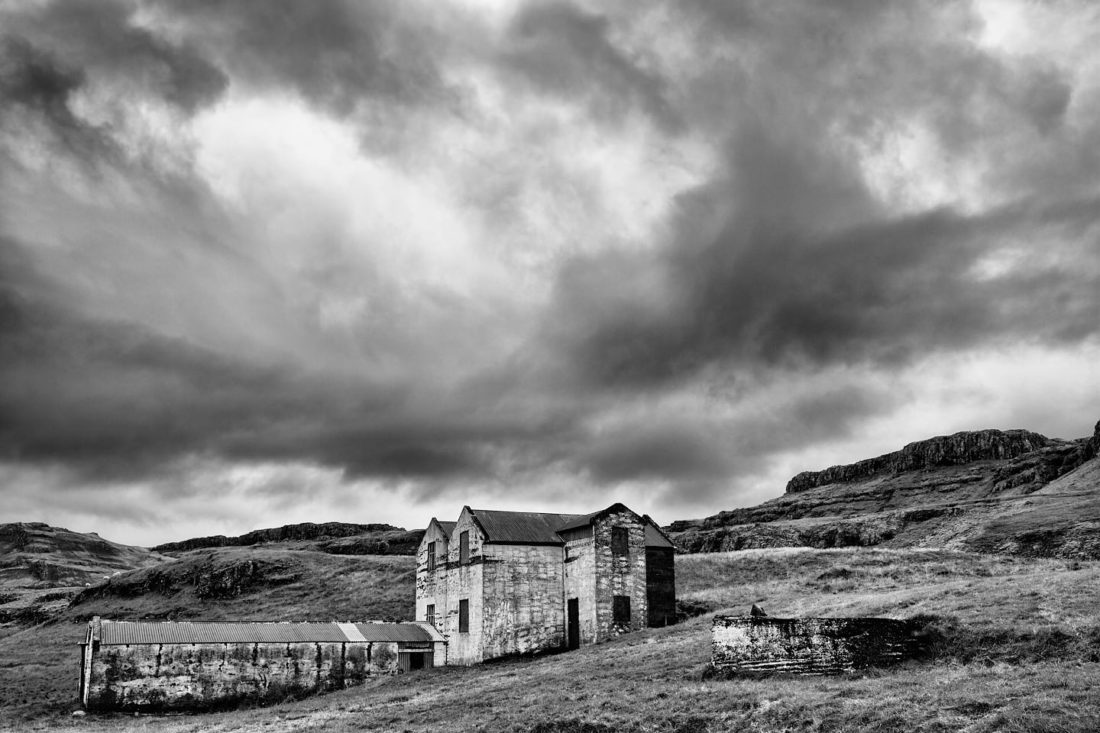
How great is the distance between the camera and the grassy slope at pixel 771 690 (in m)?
17.2

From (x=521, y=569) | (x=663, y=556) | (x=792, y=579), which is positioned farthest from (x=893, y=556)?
(x=521, y=569)

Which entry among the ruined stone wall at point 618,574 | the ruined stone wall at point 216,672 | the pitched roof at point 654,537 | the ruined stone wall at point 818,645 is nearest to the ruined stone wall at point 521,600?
the ruined stone wall at point 618,574

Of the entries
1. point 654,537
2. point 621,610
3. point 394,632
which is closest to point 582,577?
point 621,610

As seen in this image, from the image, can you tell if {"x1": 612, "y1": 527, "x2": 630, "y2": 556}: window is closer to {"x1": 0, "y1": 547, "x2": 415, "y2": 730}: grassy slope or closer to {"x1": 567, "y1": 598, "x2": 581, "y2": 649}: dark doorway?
{"x1": 567, "y1": 598, "x2": 581, "y2": 649}: dark doorway

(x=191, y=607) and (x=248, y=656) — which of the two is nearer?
(x=248, y=656)

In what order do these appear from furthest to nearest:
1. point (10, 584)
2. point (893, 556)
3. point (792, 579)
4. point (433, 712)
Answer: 1. point (10, 584)
2. point (893, 556)
3. point (792, 579)
4. point (433, 712)

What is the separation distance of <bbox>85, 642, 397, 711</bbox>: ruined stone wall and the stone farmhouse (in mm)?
5929

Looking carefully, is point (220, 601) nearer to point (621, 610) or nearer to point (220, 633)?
point (220, 633)

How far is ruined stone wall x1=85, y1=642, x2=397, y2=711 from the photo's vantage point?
3797 cm

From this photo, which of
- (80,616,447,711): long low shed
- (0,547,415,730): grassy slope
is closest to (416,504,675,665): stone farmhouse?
(80,616,447,711): long low shed

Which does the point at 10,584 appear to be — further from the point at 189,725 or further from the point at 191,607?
the point at 189,725

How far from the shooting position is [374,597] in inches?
2746

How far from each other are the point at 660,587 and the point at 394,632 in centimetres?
1550

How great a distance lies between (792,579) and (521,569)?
22.5 meters
